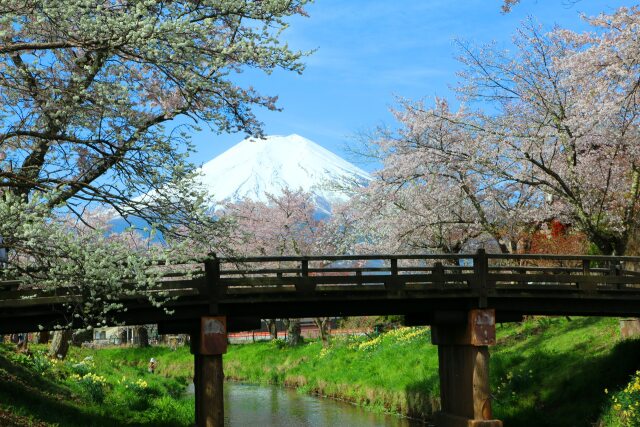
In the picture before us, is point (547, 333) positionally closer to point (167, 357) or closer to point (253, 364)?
point (253, 364)

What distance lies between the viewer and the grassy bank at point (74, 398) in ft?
58.3

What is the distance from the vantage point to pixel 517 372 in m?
26.8

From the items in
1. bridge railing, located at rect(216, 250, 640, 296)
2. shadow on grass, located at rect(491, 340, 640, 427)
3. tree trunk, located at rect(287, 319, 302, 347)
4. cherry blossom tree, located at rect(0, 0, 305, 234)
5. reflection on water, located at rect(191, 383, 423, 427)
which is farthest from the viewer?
tree trunk, located at rect(287, 319, 302, 347)

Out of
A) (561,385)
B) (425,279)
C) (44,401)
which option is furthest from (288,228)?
(44,401)

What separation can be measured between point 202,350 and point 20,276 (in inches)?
290

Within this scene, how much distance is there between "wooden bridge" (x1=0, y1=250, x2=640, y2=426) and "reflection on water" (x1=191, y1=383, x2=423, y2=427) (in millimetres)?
5485

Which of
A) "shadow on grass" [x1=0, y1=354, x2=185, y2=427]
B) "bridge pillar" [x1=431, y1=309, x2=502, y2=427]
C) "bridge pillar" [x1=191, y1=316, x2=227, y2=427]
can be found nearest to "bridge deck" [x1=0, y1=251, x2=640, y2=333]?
"bridge pillar" [x1=191, y1=316, x2=227, y2=427]

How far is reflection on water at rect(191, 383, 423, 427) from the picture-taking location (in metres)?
27.5

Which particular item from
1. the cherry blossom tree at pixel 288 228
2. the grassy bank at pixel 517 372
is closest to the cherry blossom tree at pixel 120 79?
the grassy bank at pixel 517 372

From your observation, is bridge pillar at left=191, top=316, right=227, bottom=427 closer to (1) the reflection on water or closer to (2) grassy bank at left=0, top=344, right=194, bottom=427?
(2) grassy bank at left=0, top=344, right=194, bottom=427

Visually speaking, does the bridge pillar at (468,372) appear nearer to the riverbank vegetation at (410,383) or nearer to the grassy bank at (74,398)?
the riverbank vegetation at (410,383)

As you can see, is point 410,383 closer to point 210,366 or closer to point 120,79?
point 210,366

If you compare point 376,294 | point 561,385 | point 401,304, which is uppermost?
point 376,294

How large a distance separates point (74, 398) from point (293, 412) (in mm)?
10521
